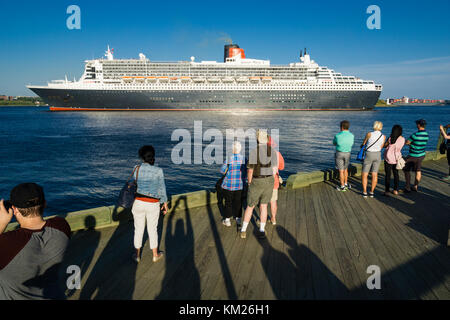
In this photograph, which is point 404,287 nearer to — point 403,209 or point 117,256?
point 403,209

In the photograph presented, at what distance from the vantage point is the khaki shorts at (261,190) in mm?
3576

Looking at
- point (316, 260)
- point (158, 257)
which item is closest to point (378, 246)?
point (316, 260)

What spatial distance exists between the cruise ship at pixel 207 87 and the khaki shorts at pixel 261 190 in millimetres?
55665

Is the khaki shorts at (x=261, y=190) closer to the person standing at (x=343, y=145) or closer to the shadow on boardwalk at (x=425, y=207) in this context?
the person standing at (x=343, y=145)

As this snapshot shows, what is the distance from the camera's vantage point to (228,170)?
3.91 metres

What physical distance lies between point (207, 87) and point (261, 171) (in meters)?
56.9

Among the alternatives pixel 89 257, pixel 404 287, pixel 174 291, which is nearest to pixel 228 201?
pixel 174 291

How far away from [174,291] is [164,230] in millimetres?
1489

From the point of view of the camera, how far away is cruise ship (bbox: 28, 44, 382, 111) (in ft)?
184

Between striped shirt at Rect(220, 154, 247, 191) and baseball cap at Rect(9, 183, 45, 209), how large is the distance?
249 centimetres

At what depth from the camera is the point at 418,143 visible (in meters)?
5.38

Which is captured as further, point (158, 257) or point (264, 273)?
point (158, 257)

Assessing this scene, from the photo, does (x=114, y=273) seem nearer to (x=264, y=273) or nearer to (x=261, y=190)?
(x=264, y=273)

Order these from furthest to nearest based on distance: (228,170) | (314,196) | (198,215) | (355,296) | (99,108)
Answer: (99,108), (314,196), (198,215), (228,170), (355,296)
